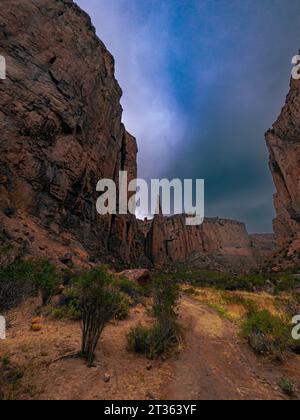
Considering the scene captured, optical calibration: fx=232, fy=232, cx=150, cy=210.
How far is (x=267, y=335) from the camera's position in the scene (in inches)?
278

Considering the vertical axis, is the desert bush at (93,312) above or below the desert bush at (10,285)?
below

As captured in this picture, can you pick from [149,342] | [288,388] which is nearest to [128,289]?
[149,342]

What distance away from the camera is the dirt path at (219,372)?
4301 millimetres

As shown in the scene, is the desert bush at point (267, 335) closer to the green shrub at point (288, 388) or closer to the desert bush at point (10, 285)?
the green shrub at point (288, 388)

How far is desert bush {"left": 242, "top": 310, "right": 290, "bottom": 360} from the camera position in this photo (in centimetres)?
647

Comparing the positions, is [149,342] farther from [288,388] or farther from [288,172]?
[288,172]

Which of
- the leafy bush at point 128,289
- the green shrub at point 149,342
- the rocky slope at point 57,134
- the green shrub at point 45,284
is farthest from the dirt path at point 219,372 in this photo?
the rocky slope at point 57,134

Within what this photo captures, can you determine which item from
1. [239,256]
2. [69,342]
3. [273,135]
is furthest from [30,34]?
[239,256]

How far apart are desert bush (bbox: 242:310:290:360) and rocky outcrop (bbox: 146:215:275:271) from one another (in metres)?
88.7

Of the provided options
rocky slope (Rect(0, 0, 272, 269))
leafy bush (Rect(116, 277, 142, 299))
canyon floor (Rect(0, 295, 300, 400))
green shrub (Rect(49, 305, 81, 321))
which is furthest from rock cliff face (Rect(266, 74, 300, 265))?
green shrub (Rect(49, 305, 81, 321))

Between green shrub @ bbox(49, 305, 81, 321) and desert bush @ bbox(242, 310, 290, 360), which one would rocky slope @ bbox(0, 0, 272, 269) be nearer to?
green shrub @ bbox(49, 305, 81, 321)

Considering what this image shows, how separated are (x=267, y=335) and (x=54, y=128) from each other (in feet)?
88.3

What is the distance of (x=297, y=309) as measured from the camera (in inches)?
349

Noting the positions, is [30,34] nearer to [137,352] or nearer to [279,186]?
[137,352]
